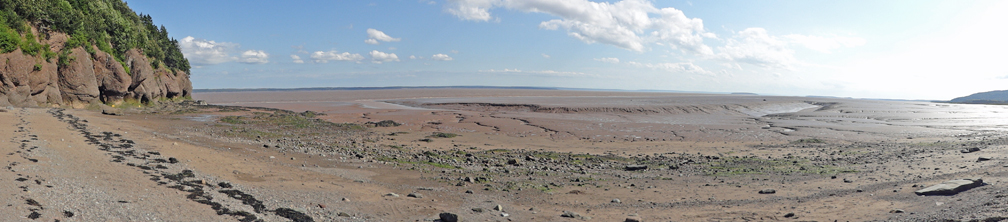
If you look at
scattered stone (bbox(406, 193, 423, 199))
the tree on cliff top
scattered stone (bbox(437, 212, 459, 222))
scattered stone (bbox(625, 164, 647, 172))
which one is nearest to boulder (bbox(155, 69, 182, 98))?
the tree on cliff top

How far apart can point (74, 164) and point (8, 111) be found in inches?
615

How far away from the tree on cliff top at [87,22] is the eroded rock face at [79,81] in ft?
3.02

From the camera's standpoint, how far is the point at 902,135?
28.4m

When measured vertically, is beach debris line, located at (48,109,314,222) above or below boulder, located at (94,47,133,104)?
below

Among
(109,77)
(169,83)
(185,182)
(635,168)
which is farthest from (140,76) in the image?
(635,168)

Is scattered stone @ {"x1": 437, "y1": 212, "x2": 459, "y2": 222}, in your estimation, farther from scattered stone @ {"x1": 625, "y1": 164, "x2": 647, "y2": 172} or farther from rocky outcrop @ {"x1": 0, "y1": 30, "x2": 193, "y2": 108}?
rocky outcrop @ {"x1": 0, "y1": 30, "x2": 193, "y2": 108}

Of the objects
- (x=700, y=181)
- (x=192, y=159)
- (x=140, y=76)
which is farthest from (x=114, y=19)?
Answer: (x=700, y=181)

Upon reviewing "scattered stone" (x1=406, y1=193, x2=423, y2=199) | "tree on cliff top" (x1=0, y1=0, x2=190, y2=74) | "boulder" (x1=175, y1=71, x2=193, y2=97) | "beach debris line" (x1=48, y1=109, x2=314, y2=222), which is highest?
"tree on cliff top" (x1=0, y1=0, x2=190, y2=74)

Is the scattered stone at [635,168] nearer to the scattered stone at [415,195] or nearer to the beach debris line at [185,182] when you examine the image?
the scattered stone at [415,195]

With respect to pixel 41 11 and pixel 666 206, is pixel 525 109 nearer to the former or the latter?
pixel 41 11

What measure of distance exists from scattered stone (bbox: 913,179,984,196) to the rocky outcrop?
1428 inches

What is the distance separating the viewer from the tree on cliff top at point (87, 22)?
27609 mm

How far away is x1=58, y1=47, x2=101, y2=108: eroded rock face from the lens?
98.1ft

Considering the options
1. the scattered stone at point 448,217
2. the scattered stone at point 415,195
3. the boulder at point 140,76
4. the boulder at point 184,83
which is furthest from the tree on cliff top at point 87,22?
the scattered stone at point 448,217
